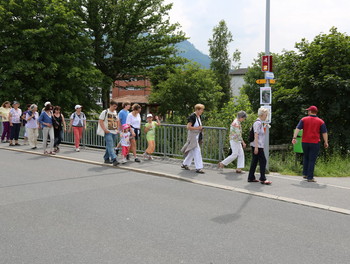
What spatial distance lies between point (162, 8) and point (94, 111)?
38.3 feet

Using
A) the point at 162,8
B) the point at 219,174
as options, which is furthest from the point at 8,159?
the point at 162,8

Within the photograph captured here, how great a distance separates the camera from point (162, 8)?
2894 cm

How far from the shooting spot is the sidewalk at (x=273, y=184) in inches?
225

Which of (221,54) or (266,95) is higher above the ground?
(221,54)

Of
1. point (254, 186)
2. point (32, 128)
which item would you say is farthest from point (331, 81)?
point (32, 128)

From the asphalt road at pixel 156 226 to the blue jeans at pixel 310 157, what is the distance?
2.04 m

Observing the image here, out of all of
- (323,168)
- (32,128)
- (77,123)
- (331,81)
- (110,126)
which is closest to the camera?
(323,168)

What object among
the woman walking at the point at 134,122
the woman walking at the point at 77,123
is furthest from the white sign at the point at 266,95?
the woman walking at the point at 77,123

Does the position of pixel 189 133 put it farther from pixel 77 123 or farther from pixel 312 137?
pixel 77 123

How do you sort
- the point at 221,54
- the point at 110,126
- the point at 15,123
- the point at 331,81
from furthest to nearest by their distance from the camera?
the point at 221,54, the point at 15,123, the point at 331,81, the point at 110,126

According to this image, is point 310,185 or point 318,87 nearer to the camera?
point 310,185

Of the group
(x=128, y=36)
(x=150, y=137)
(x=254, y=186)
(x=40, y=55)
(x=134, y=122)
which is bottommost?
(x=254, y=186)

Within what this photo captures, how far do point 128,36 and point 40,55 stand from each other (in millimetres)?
9528

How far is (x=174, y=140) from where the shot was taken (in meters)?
10.2
